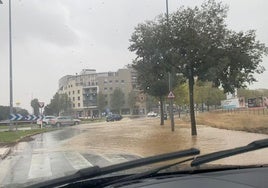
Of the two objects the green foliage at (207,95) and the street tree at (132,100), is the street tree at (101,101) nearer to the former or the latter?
the street tree at (132,100)

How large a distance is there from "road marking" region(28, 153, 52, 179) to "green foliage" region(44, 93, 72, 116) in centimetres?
9745

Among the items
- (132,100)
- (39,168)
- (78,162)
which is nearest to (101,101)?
(132,100)

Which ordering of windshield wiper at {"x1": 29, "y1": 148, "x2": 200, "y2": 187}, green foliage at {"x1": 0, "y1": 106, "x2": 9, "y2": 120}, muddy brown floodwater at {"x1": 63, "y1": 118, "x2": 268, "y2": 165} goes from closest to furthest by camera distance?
1. windshield wiper at {"x1": 29, "y1": 148, "x2": 200, "y2": 187}
2. muddy brown floodwater at {"x1": 63, "y1": 118, "x2": 268, "y2": 165}
3. green foliage at {"x1": 0, "y1": 106, "x2": 9, "y2": 120}

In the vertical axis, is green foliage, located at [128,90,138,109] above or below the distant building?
below

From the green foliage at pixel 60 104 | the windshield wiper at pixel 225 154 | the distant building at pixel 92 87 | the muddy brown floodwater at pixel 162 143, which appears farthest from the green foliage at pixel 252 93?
the windshield wiper at pixel 225 154

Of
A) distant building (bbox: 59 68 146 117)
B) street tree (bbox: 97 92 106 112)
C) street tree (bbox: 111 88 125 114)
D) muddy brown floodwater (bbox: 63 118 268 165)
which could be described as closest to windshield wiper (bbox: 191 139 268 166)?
muddy brown floodwater (bbox: 63 118 268 165)

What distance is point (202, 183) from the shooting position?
8.51ft

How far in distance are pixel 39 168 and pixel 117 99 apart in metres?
109

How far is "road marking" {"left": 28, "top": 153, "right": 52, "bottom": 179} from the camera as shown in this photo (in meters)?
14.2

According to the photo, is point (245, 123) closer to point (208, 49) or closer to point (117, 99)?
point (208, 49)

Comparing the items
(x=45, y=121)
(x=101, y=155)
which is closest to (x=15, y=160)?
(x=101, y=155)

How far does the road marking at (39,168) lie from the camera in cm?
1420

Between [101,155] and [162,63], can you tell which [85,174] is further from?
[162,63]

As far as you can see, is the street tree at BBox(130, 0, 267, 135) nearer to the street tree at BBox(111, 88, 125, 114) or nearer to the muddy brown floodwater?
the muddy brown floodwater
